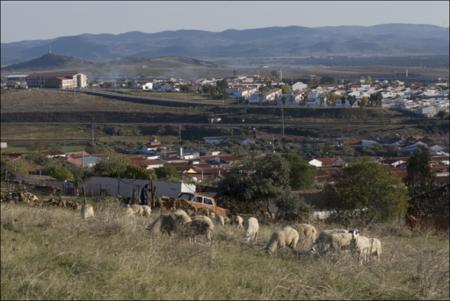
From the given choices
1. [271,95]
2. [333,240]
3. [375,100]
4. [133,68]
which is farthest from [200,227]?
[133,68]

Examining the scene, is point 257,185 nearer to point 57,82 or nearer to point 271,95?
point 271,95

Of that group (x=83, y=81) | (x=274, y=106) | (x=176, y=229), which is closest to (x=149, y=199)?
(x=176, y=229)

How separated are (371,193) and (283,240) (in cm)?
1162

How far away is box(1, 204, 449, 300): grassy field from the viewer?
5.05 m

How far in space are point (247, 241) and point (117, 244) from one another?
1985 millimetres

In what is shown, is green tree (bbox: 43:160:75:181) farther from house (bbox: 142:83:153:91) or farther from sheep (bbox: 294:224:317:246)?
house (bbox: 142:83:153:91)

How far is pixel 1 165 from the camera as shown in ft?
88.4

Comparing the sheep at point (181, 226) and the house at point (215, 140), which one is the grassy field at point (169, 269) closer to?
the sheep at point (181, 226)

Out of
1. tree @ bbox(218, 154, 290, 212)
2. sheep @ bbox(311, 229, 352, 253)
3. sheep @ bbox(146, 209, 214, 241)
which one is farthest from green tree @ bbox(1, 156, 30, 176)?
sheep @ bbox(311, 229, 352, 253)

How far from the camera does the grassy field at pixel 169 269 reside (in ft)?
16.6

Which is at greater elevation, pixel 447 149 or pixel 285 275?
pixel 285 275

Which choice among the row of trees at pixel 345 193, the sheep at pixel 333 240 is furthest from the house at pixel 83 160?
the sheep at pixel 333 240

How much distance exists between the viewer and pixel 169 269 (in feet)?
18.4

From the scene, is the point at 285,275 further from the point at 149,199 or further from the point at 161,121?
the point at 161,121
